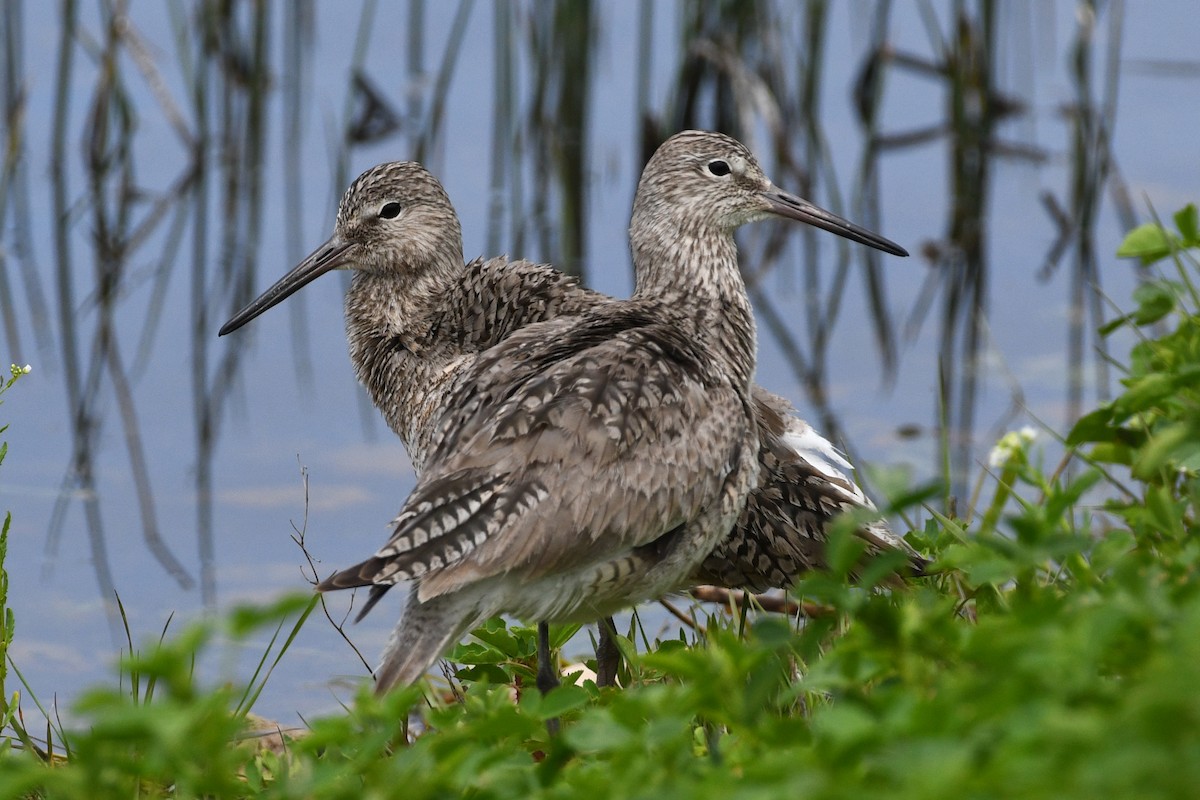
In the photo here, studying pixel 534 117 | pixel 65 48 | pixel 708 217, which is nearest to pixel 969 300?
pixel 534 117

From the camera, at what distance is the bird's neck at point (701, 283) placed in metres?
4.64

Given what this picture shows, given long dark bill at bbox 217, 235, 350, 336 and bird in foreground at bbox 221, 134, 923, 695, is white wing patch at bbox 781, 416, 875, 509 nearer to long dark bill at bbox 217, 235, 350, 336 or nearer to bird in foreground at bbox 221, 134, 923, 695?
bird in foreground at bbox 221, 134, 923, 695

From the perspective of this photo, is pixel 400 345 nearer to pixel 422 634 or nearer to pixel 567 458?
pixel 567 458

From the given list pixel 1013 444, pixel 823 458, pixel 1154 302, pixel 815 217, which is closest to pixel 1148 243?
pixel 1154 302

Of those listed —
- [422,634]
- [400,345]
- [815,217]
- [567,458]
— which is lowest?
[422,634]

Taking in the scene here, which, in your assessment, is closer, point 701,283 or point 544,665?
point 544,665

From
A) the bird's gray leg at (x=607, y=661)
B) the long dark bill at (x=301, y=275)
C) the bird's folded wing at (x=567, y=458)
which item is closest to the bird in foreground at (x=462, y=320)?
the long dark bill at (x=301, y=275)

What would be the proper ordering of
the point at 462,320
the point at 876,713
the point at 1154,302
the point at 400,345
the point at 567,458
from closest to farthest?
the point at 876,713 → the point at 567,458 → the point at 1154,302 → the point at 462,320 → the point at 400,345

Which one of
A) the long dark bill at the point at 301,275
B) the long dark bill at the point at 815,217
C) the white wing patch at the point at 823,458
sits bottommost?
the white wing patch at the point at 823,458

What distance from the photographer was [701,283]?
4848 mm

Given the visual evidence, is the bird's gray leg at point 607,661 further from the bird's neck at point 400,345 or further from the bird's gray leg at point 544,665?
the bird's neck at point 400,345

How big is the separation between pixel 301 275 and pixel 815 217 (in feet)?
6.14

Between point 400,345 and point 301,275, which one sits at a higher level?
point 301,275

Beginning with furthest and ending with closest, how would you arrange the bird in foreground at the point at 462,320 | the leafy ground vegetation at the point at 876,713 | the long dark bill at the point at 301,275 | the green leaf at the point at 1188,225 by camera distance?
the long dark bill at the point at 301,275
the bird in foreground at the point at 462,320
the green leaf at the point at 1188,225
the leafy ground vegetation at the point at 876,713
